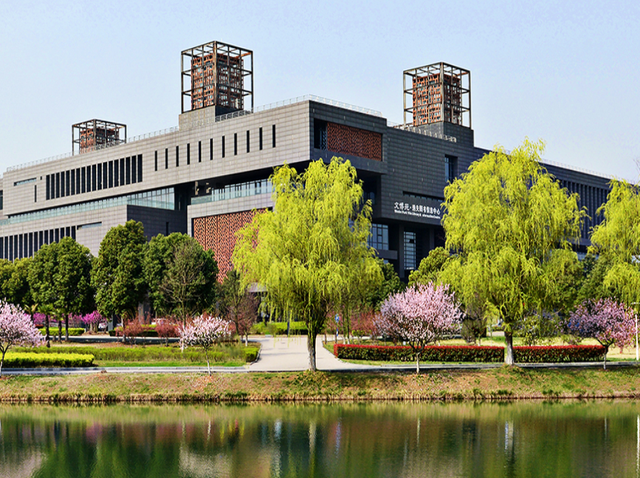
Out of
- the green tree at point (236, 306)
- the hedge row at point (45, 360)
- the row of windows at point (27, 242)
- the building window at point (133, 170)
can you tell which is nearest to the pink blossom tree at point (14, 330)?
the hedge row at point (45, 360)

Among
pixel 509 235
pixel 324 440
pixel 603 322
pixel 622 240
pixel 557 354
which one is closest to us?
pixel 324 440

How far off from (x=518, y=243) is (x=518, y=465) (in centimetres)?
1879

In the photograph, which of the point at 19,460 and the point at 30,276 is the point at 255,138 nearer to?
the point at 30,276

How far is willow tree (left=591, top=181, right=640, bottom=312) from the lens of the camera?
4256 cm

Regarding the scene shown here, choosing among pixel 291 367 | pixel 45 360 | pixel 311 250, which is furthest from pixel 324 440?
pixel 45 360

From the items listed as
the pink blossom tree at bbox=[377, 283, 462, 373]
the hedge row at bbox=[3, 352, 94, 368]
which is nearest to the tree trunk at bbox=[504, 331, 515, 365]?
the pink blossom tree at bbox=[377, 283, 462, 373]

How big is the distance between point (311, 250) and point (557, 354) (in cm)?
1897

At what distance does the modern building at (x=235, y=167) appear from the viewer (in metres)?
93.1

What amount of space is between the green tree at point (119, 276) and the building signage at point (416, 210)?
41.4 metres

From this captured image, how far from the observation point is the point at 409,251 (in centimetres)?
10588

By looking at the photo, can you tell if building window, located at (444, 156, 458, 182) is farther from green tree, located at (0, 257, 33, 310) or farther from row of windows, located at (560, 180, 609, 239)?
green tree, located at (0, 257, 33, 310)

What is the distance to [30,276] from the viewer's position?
67.2m

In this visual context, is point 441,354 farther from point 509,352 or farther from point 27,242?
point 27,242

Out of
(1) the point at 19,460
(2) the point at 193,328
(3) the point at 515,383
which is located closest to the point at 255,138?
(2) the point at 193,328
